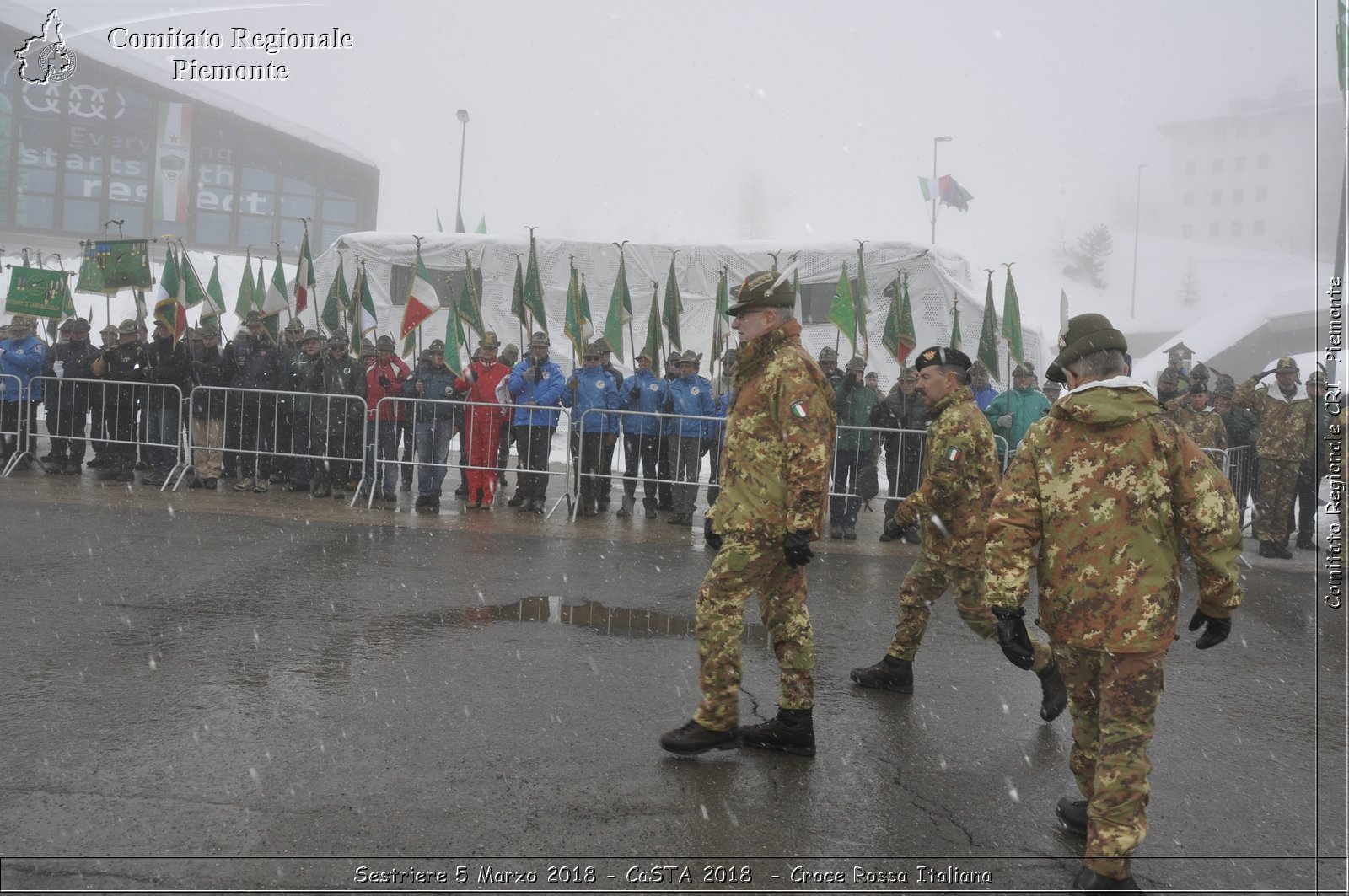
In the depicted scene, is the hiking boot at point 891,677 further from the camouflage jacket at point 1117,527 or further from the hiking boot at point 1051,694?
the camouflage jacket at point 1117,527

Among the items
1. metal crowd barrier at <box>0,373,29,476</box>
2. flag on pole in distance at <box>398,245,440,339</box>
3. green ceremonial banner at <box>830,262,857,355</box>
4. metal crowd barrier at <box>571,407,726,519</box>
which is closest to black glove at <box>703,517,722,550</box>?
metal crowd barrier at <box>571,407,726,519</box>

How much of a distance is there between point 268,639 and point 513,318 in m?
12.9

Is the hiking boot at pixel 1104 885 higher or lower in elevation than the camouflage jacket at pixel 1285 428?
lower

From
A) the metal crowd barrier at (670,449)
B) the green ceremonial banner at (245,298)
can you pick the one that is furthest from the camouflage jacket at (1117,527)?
the green ceremonial banner at (245,298)

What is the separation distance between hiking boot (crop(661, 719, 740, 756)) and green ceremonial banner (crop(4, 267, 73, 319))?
13777 millimetres

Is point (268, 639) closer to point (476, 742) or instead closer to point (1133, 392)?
point (476, 742)

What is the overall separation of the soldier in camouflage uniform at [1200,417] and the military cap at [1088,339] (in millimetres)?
8674

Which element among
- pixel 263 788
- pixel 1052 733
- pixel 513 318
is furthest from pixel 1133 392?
pixel 513 318

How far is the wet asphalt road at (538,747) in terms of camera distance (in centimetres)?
338

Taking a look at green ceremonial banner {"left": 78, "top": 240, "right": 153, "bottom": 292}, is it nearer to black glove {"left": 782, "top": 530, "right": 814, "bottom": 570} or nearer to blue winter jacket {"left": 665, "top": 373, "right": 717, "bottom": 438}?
blue winter jacket {"left": 665, "top": 373, "right": 717, "bottom": 438}

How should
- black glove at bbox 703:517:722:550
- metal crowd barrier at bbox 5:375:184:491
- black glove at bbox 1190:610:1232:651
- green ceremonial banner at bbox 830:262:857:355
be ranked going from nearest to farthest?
black glove at bbox 1190:610:1232:651 → black glove at bbox 703:517:722:550 → metal crowd barrier at bbox 5:375:184:491 → green ceremonial banner at bbox 830:262:857:355

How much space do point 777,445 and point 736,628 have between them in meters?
0.82

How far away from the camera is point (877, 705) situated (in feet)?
17.2

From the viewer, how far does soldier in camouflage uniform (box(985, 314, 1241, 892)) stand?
3.28 m
